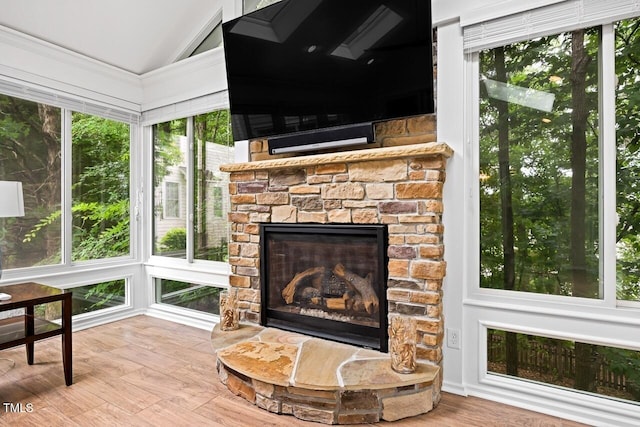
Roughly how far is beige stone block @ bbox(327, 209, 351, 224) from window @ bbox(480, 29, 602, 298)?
0.80 m

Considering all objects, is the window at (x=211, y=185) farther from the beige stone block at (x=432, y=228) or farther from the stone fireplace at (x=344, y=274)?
the beige stone block at (x=432, y=228)

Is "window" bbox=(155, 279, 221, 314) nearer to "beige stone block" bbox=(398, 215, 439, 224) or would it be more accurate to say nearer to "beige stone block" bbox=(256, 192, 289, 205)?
"beige stone block" bbox=(256, 192, 289, 205)

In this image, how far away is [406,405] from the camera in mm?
1890

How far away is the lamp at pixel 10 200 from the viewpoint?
230 cm

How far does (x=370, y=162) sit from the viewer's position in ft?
7.39

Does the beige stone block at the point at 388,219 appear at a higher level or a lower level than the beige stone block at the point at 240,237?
higher

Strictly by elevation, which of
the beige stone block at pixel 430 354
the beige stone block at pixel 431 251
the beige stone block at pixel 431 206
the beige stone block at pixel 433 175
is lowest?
the beige stone block at pixel 430 354

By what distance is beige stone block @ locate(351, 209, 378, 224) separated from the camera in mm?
2248

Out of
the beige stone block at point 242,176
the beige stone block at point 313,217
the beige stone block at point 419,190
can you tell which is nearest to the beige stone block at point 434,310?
the beige stone block at point 419,190

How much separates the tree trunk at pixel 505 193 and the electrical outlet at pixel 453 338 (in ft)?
0.91

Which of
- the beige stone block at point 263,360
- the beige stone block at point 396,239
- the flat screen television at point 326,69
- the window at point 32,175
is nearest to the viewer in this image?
the beige stone block at point 263,360

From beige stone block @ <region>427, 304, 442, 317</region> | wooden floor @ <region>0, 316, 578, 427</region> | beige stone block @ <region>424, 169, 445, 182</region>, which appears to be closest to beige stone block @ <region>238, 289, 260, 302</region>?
wooden floor @ <region>0, 316, 578, 427</region>

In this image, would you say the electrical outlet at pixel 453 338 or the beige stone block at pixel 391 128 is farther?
the beige stone block at pixel 391 128

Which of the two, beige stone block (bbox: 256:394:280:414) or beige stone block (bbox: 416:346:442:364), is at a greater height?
beige stone block (bbox: 416:346:442:364)
